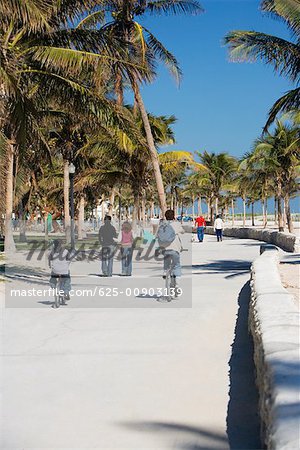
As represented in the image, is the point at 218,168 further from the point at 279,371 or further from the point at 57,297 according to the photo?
the point at 279,371

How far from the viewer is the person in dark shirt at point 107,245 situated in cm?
1469

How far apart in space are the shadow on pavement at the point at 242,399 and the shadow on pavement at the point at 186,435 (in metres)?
0.10

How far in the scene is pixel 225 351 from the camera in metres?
6.75

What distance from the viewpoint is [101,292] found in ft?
39.0

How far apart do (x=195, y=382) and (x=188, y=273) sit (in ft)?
32.6

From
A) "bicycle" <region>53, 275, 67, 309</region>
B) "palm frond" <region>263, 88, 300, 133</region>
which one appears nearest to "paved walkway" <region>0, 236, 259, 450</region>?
"bicycle" <region>53, 275, 67, 309</region>

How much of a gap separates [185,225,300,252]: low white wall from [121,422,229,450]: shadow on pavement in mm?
18484

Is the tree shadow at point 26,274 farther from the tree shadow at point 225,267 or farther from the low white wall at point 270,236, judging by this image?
the low white wall at point 270,236

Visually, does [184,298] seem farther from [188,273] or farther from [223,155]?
[223,155]

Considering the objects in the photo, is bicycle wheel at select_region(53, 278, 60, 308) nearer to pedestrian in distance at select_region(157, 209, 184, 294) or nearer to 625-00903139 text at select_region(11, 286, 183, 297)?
625-00903139 text at select_region(11, 286, 183, 297)

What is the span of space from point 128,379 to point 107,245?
9101mm

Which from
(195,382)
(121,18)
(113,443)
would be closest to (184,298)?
(195,382)

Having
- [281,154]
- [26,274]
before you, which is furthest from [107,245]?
[281,154]

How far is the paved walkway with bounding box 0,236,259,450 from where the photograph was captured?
4.32 meters
